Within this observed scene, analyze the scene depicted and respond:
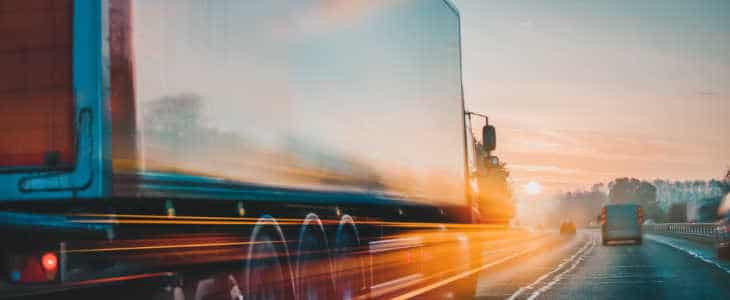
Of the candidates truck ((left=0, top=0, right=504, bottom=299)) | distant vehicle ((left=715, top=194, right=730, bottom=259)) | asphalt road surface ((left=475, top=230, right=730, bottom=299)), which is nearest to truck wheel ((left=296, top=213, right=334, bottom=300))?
truck ((left=0, top=0, right=504, bottom=299))

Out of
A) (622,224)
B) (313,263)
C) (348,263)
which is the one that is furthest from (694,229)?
(313,263)

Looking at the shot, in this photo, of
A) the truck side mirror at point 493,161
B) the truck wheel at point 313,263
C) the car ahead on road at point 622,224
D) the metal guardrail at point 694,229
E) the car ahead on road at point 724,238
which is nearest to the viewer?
the truck wheel at point 313,263

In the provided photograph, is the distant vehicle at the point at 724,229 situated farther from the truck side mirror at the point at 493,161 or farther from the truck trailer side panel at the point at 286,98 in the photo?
the truck trailer side panel at the point at 286,98

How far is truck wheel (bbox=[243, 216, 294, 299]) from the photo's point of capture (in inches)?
351

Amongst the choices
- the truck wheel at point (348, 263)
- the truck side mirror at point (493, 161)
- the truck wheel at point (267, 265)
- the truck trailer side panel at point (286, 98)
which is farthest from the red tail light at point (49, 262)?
the truck side mirror at point (493, 161)

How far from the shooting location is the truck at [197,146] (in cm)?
644

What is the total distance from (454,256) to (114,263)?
39.9 feet

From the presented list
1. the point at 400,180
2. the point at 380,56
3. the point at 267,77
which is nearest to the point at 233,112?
the point at 267,77

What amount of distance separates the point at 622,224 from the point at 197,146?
160 feet

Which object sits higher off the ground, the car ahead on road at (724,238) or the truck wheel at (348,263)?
the truck wheel at (348,263)

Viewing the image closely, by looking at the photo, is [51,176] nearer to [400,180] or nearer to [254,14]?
[254,14]

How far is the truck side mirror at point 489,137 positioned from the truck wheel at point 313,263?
24.4 feet

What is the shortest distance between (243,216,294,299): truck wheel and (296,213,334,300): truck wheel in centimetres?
39

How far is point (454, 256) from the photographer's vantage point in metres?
18.3
